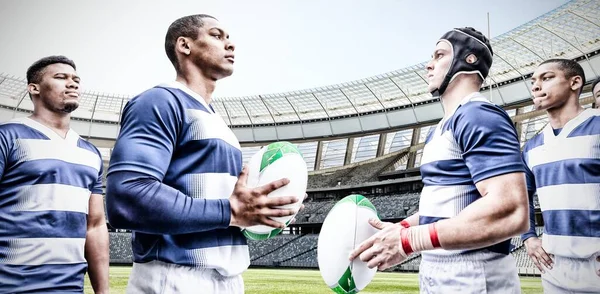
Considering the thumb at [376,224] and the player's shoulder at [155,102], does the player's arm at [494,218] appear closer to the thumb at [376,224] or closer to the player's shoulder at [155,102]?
the thumb at [376,224]

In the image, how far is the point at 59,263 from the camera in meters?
3.07

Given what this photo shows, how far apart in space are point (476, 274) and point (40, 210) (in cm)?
280

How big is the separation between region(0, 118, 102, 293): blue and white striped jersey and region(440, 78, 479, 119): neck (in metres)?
2.64

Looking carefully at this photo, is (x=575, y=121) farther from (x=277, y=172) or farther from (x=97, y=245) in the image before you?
(x=97, y=245)

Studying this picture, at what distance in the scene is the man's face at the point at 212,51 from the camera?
7.92ft

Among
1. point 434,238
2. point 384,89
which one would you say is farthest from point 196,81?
point 384,89

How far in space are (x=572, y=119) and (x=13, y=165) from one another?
4729mm

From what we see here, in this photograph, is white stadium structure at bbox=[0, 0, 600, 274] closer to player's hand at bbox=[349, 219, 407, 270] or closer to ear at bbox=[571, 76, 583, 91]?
ear at bbox=[571, 76, 583, 91]

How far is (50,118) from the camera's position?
3.53 meters

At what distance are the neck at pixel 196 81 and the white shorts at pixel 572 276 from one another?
3.39m

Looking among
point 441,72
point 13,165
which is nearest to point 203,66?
point 441,72

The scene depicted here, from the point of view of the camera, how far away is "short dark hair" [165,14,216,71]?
242cm

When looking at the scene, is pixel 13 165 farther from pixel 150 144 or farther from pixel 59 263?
pixel 150 144

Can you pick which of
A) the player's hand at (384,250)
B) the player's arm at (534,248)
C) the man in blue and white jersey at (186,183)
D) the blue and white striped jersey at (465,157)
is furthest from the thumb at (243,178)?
the player's arm at (534,248)
